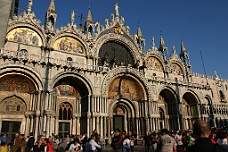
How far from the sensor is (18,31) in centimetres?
2084

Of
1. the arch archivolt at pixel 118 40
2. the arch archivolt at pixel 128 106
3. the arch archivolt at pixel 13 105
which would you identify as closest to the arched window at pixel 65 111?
the arch archivolt at pixel 13 105

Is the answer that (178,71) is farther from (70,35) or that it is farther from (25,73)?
(25,73)

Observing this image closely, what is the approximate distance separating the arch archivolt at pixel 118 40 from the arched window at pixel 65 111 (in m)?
7.30

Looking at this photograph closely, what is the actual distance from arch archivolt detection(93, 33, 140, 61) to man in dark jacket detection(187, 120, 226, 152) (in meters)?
22.5

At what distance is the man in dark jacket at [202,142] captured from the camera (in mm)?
2461

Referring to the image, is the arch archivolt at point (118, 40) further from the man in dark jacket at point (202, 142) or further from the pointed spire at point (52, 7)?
the man in dark jacket at point (202, 142)

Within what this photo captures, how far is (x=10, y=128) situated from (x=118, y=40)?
17287 mm

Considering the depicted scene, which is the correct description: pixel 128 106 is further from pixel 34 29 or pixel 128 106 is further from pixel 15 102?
pixel 34 29

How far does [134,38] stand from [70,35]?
10.1 meters

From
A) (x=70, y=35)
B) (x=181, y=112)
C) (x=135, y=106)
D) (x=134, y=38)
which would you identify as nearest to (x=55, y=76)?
(x=70, y=35)

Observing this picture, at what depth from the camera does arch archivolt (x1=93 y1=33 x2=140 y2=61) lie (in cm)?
2516

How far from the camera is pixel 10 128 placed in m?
18.3

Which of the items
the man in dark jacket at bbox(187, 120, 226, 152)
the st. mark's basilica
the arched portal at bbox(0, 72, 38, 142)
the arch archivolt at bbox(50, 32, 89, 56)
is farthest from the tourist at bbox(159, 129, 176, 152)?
the arch archivolt at bbox(50, 32, 89, 56)

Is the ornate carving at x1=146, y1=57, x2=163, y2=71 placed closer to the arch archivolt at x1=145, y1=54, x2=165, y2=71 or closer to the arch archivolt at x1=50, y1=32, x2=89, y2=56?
the arch archivolt at x1=145, y1=54, x2=165, y2=71
